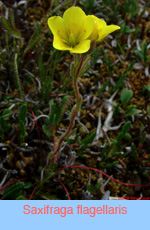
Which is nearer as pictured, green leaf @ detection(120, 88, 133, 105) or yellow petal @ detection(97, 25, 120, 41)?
yellow petal @ detection(97, 25, 120, 41)

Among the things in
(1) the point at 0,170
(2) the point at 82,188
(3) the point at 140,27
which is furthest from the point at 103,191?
(3) the point at 140,27

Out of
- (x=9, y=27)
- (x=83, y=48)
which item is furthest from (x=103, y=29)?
(x=9, y=27)

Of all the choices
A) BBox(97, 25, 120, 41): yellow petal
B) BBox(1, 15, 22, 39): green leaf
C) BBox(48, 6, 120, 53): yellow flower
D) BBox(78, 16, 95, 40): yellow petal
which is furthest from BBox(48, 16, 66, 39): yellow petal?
BBox(1, 15, 22, 39): green leaf

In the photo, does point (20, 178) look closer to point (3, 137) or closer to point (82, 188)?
point (3, 137)

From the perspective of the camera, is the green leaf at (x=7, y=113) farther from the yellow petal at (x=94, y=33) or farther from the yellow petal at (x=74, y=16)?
the yellow petal at (x=94, y=33)

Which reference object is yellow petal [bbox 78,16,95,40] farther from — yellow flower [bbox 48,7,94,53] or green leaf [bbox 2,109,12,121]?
green leaf [bbox 2,109,12,121]

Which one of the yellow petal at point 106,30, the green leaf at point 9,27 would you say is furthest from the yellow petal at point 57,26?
the green leaf at point 9,27

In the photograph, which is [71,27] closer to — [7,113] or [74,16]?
[74,16]

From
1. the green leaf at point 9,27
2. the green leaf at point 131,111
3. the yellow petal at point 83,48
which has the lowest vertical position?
the green leaf at point 131,111
